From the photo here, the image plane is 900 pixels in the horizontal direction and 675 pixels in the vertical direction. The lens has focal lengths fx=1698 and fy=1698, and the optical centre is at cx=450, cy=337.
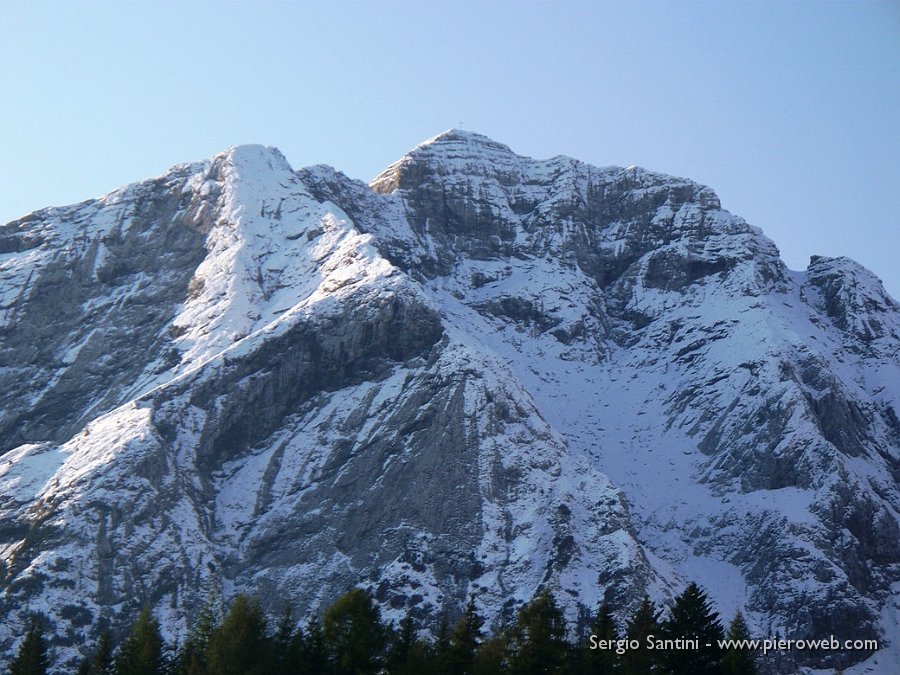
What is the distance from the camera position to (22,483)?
496 feet

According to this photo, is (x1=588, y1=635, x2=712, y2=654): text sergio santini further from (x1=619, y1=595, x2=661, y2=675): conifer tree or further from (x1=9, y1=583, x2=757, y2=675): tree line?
(x1=619, y1=595, x2=661, y2=675): conifer tree

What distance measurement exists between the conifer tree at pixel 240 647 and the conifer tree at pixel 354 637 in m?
4.09

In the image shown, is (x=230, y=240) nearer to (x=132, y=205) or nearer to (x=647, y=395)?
(x=132, y=205)

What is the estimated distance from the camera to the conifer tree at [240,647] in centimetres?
10188

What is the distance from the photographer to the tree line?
91062 millimetres

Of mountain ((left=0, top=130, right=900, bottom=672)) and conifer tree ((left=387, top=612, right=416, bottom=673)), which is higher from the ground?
mountain ((left=0, top=130, right=900, bottom=672))

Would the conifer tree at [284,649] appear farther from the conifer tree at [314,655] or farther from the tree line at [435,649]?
the conifer tree at [314,655]

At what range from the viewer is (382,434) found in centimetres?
15662

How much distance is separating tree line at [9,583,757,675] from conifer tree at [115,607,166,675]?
0.08 meters

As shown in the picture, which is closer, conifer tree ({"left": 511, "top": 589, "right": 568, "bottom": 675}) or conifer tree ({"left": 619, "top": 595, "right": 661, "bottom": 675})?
conifer tree ({"left": 619, "top": 595, "right": 661, "bottom": 675})

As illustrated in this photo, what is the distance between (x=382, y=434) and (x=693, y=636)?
69.1m

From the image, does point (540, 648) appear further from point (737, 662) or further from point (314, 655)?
point (314, 655)

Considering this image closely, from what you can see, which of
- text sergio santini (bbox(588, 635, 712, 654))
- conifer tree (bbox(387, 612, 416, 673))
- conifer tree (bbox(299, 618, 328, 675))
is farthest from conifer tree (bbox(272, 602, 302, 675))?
text sergio santini (bbox(588, 635, 712, 654))

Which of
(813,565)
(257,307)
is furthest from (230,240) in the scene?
(813,565)
